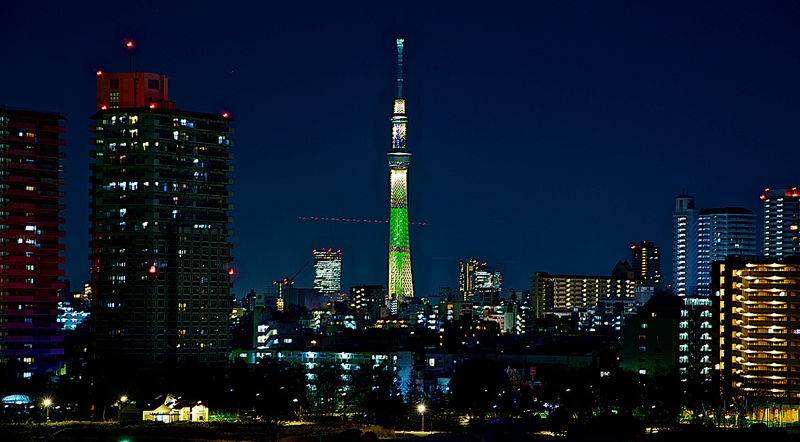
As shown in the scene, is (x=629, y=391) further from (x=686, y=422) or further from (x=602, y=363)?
(x=602, y=363)

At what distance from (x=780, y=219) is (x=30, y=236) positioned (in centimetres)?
10711

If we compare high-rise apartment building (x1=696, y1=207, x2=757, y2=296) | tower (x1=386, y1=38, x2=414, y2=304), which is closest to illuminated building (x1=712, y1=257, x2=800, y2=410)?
high-rise apartment building (x1=696, y1=207, x2=757, y2=296)

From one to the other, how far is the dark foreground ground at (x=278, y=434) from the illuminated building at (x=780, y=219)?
341ft

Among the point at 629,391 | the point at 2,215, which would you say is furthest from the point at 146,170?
the point at 629,391

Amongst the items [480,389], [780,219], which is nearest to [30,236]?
[480,389]

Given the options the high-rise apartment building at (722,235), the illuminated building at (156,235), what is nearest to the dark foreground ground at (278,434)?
the illuminated building at (156,235)

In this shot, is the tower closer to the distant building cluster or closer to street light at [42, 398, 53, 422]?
the distant building cluster

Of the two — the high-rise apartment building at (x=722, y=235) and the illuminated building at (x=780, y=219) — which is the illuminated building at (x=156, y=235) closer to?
the illuminated building at (x=780, y=219)

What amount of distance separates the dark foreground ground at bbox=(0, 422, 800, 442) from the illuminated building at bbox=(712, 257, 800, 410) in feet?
40.3

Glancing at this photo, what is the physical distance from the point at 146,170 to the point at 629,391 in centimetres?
3388

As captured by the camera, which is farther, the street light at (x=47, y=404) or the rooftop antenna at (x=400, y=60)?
the rooftop antenna at (x=400, y=60)

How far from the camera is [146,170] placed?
88500 millimetres

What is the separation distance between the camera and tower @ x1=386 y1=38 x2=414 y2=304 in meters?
196

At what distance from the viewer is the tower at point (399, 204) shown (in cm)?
19612
